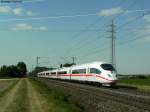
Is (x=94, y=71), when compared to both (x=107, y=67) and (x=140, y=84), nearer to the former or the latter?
(x=107, y=67)

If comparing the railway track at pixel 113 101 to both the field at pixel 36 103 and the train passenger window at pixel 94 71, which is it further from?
the train passenger window at pixel 94 71

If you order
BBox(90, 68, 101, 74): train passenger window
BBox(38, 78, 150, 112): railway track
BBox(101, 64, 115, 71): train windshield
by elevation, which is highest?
BBox(101, 64, 115, 71): train windshield

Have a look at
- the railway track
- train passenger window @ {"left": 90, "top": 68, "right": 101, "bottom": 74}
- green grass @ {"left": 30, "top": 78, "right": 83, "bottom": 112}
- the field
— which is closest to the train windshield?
train passenger window @ {"left": 90, "top": 68, "right": 101, "bottom": 74}

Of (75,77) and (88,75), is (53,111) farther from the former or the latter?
(75,77)

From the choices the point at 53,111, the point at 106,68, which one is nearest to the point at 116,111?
the point at 53,111

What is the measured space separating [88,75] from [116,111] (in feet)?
106

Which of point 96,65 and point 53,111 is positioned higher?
point 96,65

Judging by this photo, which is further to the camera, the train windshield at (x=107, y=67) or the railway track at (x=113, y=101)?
the train windshield at (x=107, y=67)

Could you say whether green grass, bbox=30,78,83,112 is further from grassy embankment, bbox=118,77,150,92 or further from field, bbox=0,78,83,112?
grassy embankment, bbox=118,77,150,92

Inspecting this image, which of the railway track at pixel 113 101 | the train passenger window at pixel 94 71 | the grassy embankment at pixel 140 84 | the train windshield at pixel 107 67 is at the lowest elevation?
the railway track at pixel 113 101

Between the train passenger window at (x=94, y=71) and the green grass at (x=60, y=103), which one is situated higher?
the train passenger window at (x=94, y=71)

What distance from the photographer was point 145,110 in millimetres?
18094

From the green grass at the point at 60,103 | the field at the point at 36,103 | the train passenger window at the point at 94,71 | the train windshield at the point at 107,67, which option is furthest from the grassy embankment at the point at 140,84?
the green grass at the point at 60,103

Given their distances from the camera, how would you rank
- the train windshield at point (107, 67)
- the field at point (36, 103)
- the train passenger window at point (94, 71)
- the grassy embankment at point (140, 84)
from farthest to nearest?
the train passenger window at point (94, 71) → the train windshield at point (107, 67) → the grassy embankment at point (140, 84) → the field at point (36, 103)
